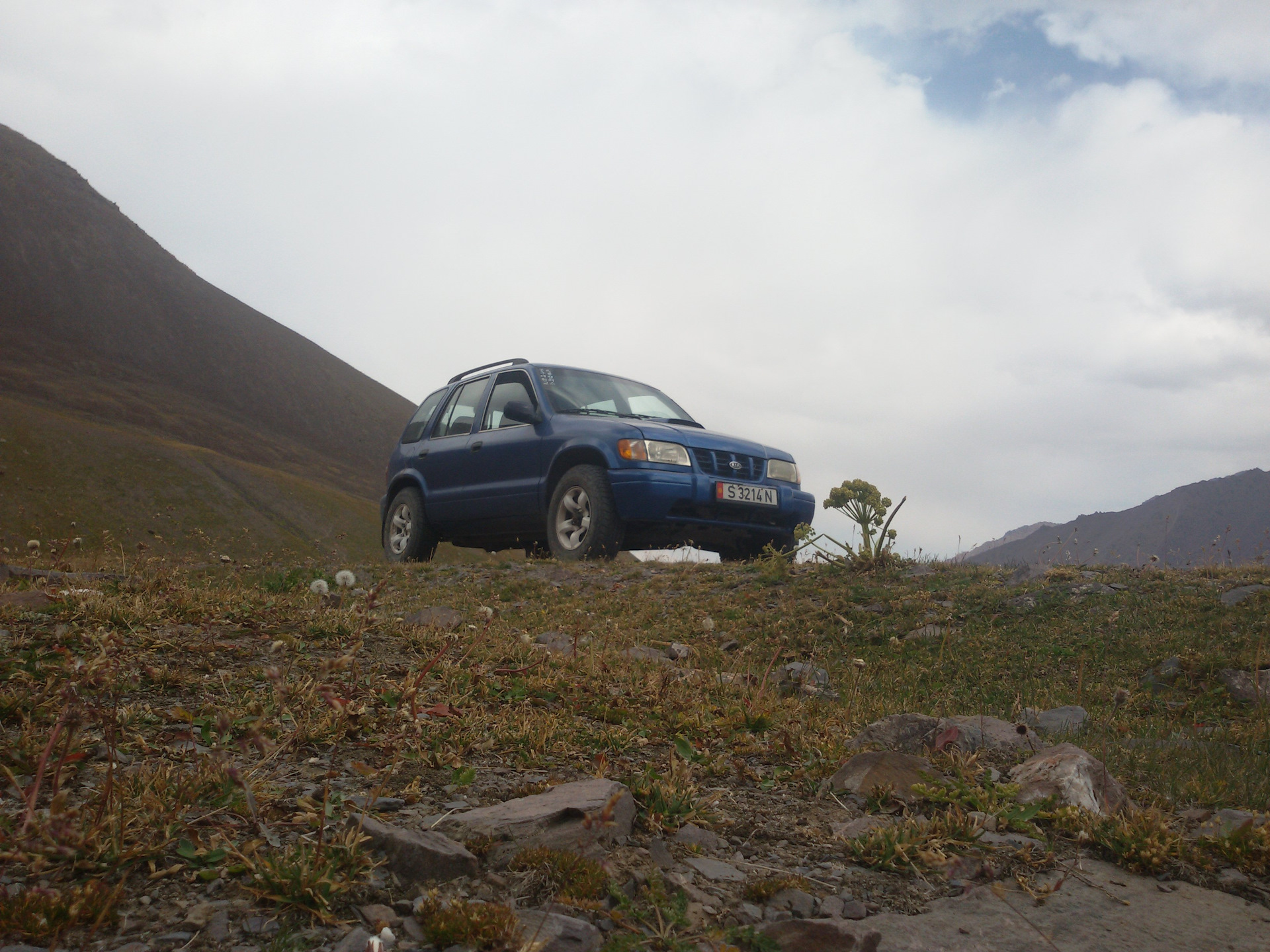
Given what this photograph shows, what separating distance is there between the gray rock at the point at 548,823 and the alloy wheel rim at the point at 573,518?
19.1 ft

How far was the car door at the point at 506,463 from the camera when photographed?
8703 millimetres

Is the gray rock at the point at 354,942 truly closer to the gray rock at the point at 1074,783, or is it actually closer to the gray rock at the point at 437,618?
the gray rock at the point at 1074,783

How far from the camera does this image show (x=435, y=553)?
415 inches

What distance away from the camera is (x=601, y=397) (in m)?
9.01

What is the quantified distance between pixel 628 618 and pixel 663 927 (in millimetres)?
4660

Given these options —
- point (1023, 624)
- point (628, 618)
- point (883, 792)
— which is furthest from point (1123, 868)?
point (628, 618)

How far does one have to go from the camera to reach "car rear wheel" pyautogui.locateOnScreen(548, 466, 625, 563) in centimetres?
786

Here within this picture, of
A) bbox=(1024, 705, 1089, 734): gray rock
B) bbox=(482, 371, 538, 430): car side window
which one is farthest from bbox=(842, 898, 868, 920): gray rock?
bbox=(482, 371, 538, 430): car side window

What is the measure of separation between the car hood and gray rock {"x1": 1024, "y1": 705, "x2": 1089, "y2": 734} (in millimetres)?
4307

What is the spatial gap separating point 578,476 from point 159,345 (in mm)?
98943

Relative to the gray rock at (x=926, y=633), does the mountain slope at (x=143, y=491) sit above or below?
below

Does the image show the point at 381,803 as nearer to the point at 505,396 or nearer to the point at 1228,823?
the point at 1228,823

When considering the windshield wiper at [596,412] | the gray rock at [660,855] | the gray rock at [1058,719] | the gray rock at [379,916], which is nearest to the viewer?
the gray rock at [379,916]

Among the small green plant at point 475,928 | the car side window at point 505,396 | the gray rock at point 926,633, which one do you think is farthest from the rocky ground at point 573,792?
the car side window at point 505,396
